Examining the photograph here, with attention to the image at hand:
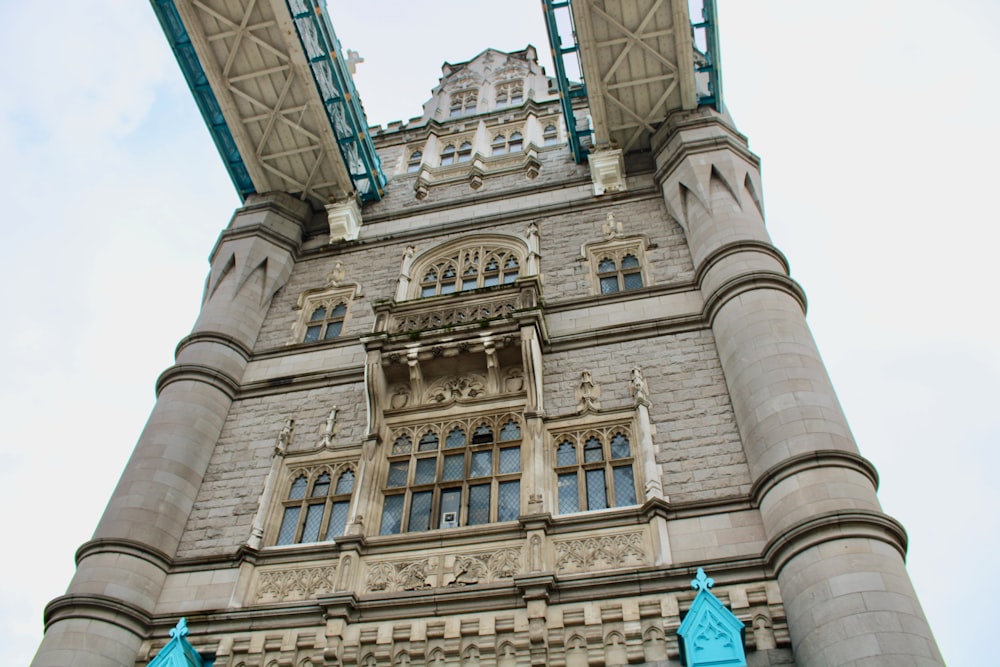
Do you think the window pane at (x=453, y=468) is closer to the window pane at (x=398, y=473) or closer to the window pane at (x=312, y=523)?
the window pane at (x=398, y=473)

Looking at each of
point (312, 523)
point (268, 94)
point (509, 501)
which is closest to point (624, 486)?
point (509, 501)

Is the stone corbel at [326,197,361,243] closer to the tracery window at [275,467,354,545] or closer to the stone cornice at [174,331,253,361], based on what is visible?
the stone cornice at [174,331,253,361]

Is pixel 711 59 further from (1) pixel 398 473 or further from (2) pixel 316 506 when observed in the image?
Result: (2) pixel 316 506

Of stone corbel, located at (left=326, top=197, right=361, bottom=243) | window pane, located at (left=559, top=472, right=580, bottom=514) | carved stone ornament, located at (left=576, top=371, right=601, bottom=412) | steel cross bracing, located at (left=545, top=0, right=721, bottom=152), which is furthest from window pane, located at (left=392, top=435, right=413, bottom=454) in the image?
steel cross bracing, located at (left=545, top=0, right=721, bottom=152)

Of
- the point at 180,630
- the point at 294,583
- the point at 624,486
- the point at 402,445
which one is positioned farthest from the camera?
the point at 402,445

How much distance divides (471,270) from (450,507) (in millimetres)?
6611

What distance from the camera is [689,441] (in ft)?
41.1

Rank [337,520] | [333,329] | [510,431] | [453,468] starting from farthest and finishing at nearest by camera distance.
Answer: [333,329], [510,431], [453,468], [337,520]

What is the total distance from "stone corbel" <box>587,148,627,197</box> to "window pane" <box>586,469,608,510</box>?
795cm

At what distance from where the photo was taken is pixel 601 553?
11.4m

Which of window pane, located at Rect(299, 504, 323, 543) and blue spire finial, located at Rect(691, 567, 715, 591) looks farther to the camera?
window pane, located at Rect(299, 504, 323, 543)

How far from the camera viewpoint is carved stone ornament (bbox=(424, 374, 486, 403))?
1447 cm

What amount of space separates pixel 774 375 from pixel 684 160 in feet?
22.5

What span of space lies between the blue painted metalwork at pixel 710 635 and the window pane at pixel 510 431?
446cm
